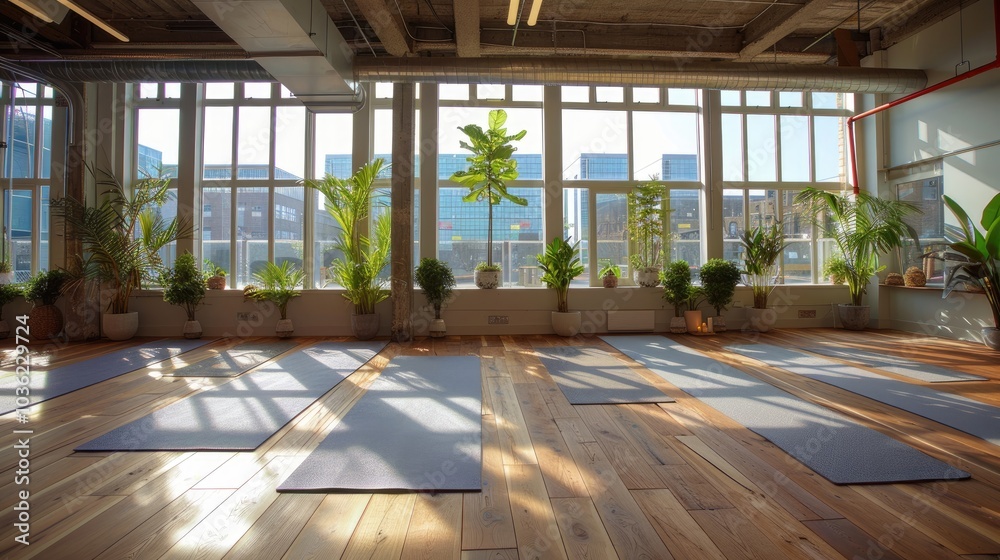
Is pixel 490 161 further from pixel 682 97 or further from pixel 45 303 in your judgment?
pixel 45 303

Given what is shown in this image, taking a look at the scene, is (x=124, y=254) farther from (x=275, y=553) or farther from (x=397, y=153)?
(x=275, y=553)

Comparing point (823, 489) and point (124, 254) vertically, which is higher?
point (124, 254)

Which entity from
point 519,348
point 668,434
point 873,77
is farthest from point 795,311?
point 668,434

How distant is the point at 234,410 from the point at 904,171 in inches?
337

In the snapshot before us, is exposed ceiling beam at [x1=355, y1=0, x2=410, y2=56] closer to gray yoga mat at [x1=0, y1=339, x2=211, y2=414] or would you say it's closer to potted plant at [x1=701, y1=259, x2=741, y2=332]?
gray yoga mat at [x1=0, y1=339, x2=211, y2=414]

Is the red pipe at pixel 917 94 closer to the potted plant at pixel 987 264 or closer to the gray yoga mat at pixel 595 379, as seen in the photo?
the potted plant at pixel 987 264

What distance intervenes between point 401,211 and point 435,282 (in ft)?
3.46

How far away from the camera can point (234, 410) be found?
122 inches

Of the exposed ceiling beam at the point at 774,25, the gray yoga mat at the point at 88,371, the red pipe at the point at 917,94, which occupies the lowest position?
the gray yoga mat at the point at 88,371

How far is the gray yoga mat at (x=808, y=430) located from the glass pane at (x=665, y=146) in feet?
12.2

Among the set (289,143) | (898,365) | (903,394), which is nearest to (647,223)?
(898,365)

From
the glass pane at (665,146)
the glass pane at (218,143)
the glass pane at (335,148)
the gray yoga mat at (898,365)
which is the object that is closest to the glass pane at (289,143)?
the glass pane at (335,148)

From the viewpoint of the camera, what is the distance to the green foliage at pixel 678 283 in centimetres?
648

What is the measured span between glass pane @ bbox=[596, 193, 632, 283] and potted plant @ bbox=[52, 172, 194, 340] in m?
6.00
